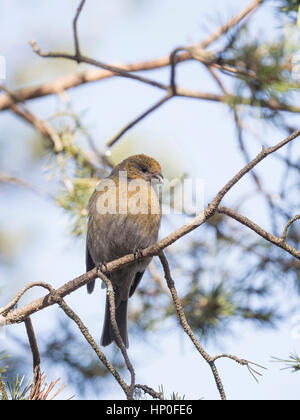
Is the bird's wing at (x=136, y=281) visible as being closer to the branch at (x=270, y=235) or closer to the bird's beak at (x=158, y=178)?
the bird's beak at (x=158, y=178)

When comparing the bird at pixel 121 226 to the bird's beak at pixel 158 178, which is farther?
the bird's beak at pixel 158 178

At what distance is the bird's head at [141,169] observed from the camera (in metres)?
4.27

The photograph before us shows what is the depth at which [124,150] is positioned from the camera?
509 centimetres

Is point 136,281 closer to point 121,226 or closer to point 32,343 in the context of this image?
point 121,226

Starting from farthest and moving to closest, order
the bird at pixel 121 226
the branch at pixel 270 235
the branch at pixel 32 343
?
1. the bird at pixel 121 226
2. the branch at pixel 32 343
3. the branch at pixel 270 235

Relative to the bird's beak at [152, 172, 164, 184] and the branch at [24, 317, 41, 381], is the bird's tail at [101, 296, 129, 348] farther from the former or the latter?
the branch at [24, 317, 41, 381]

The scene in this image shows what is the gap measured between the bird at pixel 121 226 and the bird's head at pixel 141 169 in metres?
0.07

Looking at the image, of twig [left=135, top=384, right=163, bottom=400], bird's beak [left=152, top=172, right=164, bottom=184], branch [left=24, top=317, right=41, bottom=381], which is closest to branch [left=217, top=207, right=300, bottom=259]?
twig [left=135, top=384, right=163, bottom=400]

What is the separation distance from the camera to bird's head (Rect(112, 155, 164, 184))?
4.27 m

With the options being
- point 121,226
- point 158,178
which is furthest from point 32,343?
point 158,178

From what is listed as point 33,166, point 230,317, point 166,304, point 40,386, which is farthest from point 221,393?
point 33,166

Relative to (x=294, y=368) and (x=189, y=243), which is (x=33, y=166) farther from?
(x=294, y=368)

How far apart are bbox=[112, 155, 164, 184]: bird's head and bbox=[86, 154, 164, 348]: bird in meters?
0.07

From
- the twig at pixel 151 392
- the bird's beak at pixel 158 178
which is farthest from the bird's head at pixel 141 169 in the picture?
the twig at pixel 151 392
